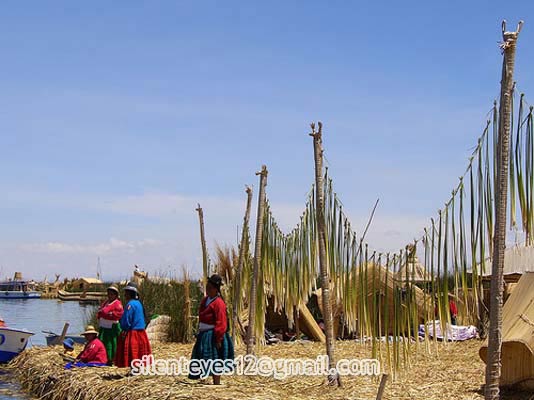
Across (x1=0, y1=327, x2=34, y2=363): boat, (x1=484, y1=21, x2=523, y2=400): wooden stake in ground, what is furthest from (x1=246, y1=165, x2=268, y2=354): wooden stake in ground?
(x1=0, y1=327, x2=34, y2=363): boat

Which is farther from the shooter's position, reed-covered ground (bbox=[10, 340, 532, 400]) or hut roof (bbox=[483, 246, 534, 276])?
hut roof (bbox=[483, 246, 534, 276])

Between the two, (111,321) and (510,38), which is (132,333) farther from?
(510,38)

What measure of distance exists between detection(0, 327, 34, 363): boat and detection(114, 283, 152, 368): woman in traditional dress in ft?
15.6

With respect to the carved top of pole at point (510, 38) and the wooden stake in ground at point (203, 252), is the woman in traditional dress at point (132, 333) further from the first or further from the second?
the carved top of pole at point (510, 38)

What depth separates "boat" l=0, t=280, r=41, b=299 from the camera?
55.8 m

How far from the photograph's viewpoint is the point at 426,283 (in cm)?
623

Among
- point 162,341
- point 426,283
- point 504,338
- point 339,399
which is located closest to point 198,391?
point 339,399

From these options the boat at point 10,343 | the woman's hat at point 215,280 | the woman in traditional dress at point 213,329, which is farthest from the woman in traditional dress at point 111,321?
the boat at point 10,343

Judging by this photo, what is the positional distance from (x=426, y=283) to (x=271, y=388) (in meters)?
2.49

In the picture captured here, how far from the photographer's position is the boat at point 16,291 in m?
55.8

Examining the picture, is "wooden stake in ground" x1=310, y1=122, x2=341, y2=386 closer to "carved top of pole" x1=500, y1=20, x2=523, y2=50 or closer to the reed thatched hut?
the reed thatched hut

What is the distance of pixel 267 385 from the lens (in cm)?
805

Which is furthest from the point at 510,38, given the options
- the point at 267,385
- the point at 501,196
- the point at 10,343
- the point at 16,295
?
the point at 16,295

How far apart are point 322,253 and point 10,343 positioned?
24.8 feet
